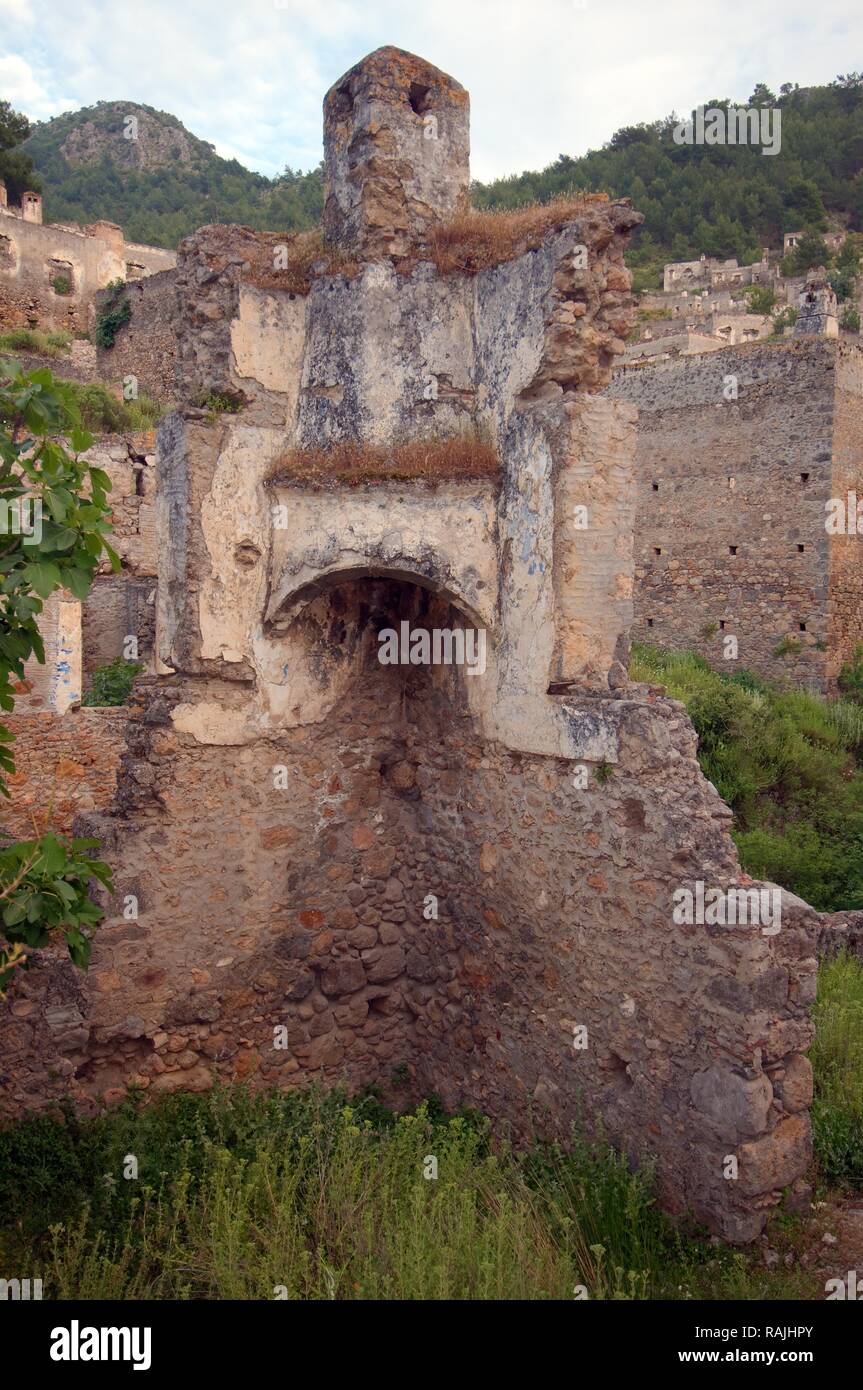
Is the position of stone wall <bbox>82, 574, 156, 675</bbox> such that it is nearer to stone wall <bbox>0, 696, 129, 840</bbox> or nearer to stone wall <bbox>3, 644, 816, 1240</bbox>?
stone wall <bbox>0, 696, 129, 840</bbox>

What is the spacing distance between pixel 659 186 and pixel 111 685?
48852 mm

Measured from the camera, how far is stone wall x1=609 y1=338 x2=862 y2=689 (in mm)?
18453

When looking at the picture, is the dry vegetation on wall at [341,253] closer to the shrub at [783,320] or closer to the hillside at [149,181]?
the shrub at [783,320]

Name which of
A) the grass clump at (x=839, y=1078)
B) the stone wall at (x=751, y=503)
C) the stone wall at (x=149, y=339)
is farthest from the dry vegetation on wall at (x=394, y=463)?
the stone wall at (x=149, y=339)

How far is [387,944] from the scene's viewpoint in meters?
6.78

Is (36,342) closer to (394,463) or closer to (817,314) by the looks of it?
(817,314)

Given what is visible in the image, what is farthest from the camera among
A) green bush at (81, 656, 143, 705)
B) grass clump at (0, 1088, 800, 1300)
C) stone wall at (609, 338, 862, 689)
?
stone wall at (609, 338, 862, 689)

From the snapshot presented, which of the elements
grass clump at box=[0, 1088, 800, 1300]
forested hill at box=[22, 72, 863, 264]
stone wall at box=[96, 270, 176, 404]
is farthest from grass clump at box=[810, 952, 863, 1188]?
forested hill at box=[22, 72, 863, 264]

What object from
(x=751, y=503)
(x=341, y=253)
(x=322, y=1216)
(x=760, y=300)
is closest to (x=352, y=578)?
(x=341, y=253)

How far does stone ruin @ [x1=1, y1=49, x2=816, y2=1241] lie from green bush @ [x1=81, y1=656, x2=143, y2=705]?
26.7ft

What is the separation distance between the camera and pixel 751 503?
63.2ft

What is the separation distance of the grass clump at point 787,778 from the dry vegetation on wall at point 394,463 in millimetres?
8093

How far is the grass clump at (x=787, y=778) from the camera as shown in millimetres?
12805

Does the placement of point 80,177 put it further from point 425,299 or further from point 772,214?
point 425,299
